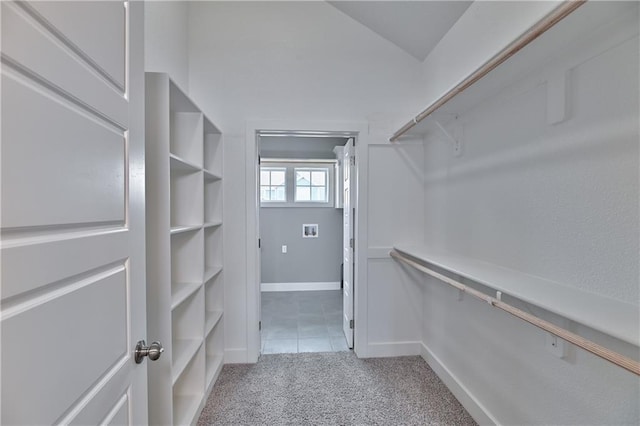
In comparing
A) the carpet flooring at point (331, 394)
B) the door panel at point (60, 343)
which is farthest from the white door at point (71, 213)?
the carpet flooring at point (331, 394)

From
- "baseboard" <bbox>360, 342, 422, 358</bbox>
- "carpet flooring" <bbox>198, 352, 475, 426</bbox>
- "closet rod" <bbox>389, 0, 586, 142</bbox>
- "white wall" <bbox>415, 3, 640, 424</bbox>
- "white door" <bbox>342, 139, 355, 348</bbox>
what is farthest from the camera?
"white door" <bbox>342, 139, 355, 348</bbox>

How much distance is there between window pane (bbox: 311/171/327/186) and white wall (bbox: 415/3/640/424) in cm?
277

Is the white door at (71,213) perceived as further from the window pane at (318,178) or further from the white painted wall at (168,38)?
the window pane at (318,178)

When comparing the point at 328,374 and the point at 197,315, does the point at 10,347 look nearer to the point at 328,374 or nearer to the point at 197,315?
the point at 197,315

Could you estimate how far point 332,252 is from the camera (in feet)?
15.0

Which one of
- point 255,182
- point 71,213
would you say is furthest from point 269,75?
point 71,213

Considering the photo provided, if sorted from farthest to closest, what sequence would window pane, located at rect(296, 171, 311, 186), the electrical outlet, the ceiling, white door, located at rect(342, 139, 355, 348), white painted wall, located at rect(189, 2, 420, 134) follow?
window pane, located at rect(296, 171, 311, 186) → white door, located at rect(342, 139, 355, 348) → white painted wall, located at rect(189, 2, 420, 134) → the ceiling → the electrical outlet

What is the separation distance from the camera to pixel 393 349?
2447 mm

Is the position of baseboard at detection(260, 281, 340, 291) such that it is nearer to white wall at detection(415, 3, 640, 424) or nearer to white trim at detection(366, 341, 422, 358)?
white trim at detection(366, 341, 422, 358)

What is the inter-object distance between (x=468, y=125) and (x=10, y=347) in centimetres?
205

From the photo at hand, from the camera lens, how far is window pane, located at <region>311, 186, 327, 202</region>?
458 cm

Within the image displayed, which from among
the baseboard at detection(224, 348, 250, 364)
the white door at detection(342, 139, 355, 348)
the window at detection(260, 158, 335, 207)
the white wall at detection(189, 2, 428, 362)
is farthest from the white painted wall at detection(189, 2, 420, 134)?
the window at detection(260, 158, 335, 207)

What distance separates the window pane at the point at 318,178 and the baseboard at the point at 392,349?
2.69m

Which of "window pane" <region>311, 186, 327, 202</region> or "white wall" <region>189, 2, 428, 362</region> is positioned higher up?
"white wall" <region>189, 2, 428, 362</region>
